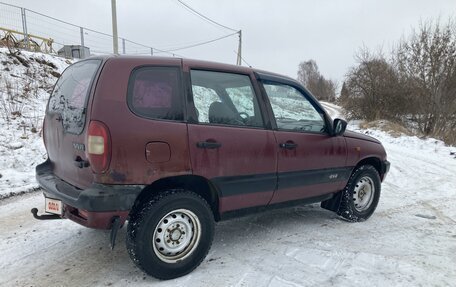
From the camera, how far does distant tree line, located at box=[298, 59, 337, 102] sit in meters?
59.0

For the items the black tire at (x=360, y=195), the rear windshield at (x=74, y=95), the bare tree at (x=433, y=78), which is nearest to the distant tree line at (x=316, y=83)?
the bare tree at (x=433, y=78)

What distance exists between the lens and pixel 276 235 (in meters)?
4.10

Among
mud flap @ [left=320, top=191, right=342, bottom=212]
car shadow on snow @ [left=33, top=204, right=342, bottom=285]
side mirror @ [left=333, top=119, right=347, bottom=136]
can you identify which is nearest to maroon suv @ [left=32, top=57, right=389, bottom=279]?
side mirror @ [left=333, top=119, right=347, bottom=136]

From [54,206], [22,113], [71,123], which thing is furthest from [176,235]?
[22,113]

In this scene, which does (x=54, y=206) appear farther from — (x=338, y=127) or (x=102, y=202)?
(x=338, y=127)

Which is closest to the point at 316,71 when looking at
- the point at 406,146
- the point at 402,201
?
the point at 406,146

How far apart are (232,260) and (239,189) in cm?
68

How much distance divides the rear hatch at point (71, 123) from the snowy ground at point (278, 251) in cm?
82

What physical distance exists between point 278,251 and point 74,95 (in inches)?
96.1

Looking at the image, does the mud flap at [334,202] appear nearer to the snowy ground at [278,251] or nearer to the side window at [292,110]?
the snowy ground at [278,251]

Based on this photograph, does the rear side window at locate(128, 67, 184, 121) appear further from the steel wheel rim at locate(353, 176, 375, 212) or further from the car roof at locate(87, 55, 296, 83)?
the steel wheel rim at locate(353, 176, 375, 212)

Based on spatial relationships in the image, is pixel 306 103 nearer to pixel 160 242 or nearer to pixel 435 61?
pixel 160 242

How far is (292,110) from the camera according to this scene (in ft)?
13.6

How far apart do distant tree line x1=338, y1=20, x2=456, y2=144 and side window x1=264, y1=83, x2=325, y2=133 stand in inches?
477
